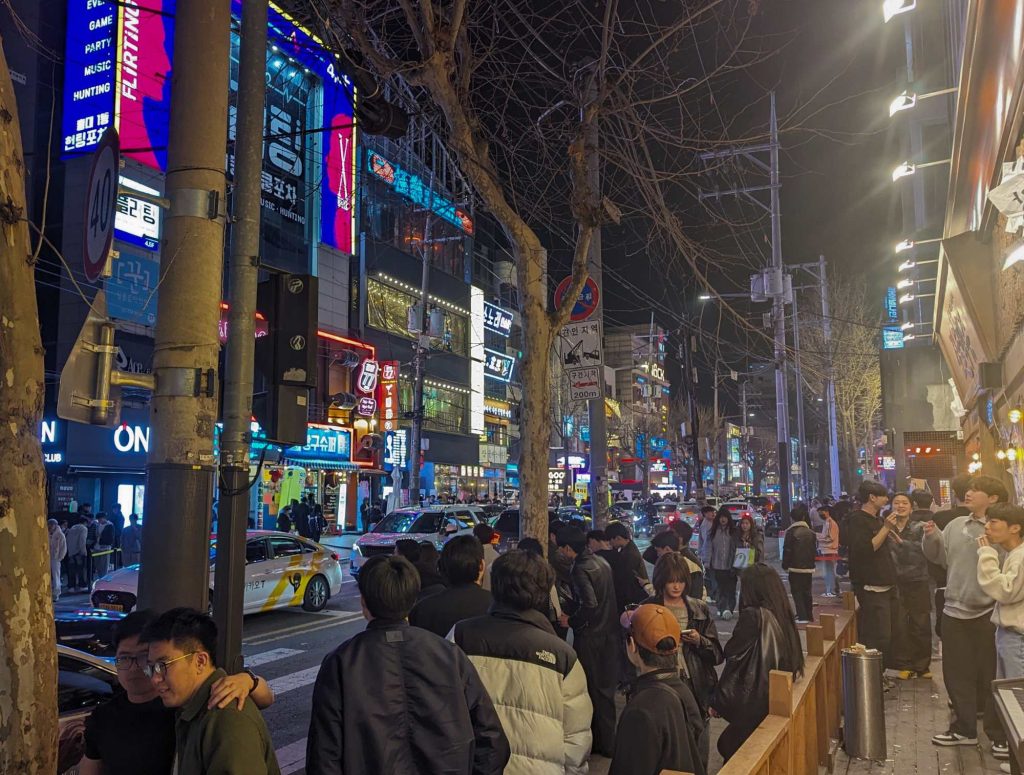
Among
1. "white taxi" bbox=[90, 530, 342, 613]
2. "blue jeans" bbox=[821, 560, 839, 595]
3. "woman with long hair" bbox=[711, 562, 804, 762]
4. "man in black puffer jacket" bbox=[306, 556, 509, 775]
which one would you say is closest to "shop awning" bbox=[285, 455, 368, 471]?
"white taxi" bbox=[90, 530, 342, 613]

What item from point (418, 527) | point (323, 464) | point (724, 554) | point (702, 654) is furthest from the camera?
point (323, 464)

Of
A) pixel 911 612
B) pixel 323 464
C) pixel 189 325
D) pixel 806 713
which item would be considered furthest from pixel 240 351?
pixel 323 464

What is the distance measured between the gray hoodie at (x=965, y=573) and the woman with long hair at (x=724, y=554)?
657cm

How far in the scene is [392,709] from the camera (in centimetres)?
315

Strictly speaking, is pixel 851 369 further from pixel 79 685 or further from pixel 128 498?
pixel 79 685

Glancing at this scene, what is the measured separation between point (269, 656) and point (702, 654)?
781cm

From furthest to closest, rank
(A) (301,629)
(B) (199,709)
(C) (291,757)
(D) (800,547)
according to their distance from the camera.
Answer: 1. (A) (301,629)
2. (D) (800,547)
3. (C) (291,757)
4. (B) (199,709)

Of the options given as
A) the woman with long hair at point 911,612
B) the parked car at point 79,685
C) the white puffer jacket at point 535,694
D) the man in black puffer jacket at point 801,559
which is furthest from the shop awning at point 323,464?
the white puffer jacket at point 535,694

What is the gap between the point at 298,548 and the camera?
1496 centimetres

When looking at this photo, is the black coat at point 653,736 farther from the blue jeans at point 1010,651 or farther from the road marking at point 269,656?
the road marking at point 269,656

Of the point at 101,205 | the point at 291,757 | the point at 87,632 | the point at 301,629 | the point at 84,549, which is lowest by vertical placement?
the point at 301,629

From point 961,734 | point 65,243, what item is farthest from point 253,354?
point 65,243

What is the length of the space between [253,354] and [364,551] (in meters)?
13.8

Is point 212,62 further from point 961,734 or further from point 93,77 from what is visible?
point 93,77
